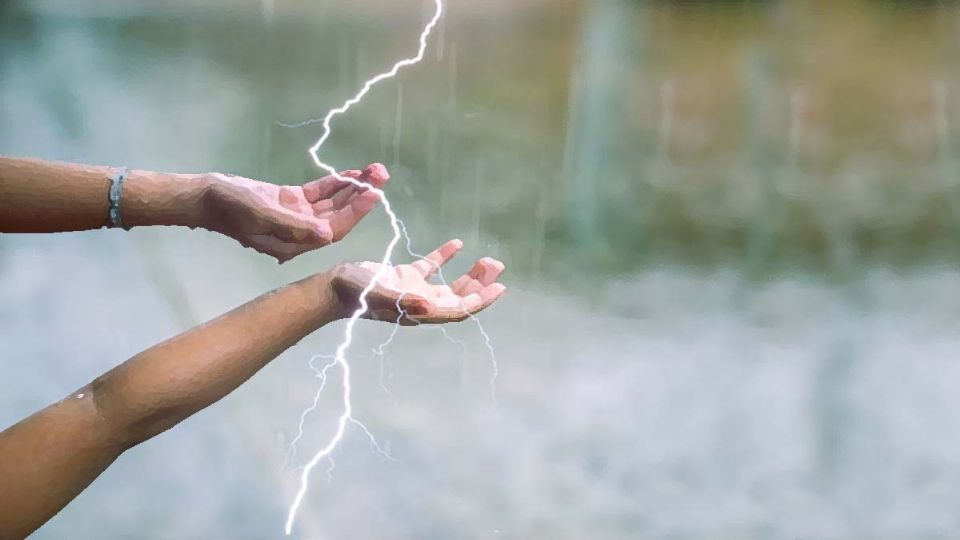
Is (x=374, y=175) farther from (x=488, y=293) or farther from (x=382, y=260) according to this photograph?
(x=382, y=260)

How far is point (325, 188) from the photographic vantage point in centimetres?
114

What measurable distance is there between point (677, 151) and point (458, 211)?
1.49 ft

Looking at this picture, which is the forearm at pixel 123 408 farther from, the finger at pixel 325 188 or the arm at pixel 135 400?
the finger at pixel 325 188

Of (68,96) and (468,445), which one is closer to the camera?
(468,445)

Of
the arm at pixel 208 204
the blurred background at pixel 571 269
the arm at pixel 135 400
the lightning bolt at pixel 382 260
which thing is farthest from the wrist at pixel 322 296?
the blurred background at pixel 571 269

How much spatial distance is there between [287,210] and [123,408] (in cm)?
35

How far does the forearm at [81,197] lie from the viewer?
3.38 feet

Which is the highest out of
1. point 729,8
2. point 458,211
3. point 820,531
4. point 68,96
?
point 729,8

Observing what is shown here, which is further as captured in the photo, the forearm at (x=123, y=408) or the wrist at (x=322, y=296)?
the wrist at (x=322, y=296)

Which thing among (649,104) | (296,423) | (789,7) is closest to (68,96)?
(296,423)

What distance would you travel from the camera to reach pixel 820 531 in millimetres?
1450

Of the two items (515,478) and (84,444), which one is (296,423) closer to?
(515,478)

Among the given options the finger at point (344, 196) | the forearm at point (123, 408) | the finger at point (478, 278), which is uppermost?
the finger at point (344, 196)

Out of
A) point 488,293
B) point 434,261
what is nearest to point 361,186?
point 434,261
